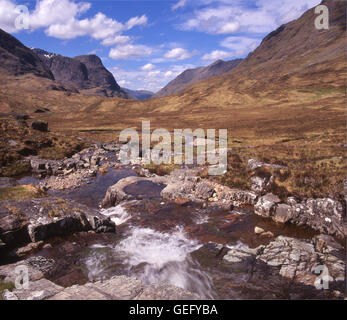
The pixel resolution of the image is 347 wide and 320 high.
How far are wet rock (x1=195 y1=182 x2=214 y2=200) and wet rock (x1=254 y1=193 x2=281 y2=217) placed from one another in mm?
4901

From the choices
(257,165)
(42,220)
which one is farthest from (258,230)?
(42,220)

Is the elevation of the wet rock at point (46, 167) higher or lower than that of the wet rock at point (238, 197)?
higher

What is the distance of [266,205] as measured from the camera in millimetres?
20375

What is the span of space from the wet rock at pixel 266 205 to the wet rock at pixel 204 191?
490cm

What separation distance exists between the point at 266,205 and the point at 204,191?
21.1 ft

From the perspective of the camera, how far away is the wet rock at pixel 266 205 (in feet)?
65.6

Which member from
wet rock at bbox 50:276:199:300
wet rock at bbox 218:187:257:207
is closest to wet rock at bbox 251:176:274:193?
wet rock at bbox 218:187:257:207

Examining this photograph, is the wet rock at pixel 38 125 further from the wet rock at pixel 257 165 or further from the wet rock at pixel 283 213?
the wet rock at pixel 283 213

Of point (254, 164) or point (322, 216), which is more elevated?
point (254, 164)

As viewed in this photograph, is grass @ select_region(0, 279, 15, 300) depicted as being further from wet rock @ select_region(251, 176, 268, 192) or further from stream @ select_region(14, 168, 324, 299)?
wet rock @ select_region(251, 176, 268, 192)

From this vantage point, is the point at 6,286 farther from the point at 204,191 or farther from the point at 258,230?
the point at 204,191

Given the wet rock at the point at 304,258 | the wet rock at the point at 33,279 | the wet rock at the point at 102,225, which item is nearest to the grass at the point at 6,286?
the wet rock at the point at 33,279

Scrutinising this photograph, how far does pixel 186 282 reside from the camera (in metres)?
12.8

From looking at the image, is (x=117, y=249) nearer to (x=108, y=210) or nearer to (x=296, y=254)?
(x=108, y=210)
